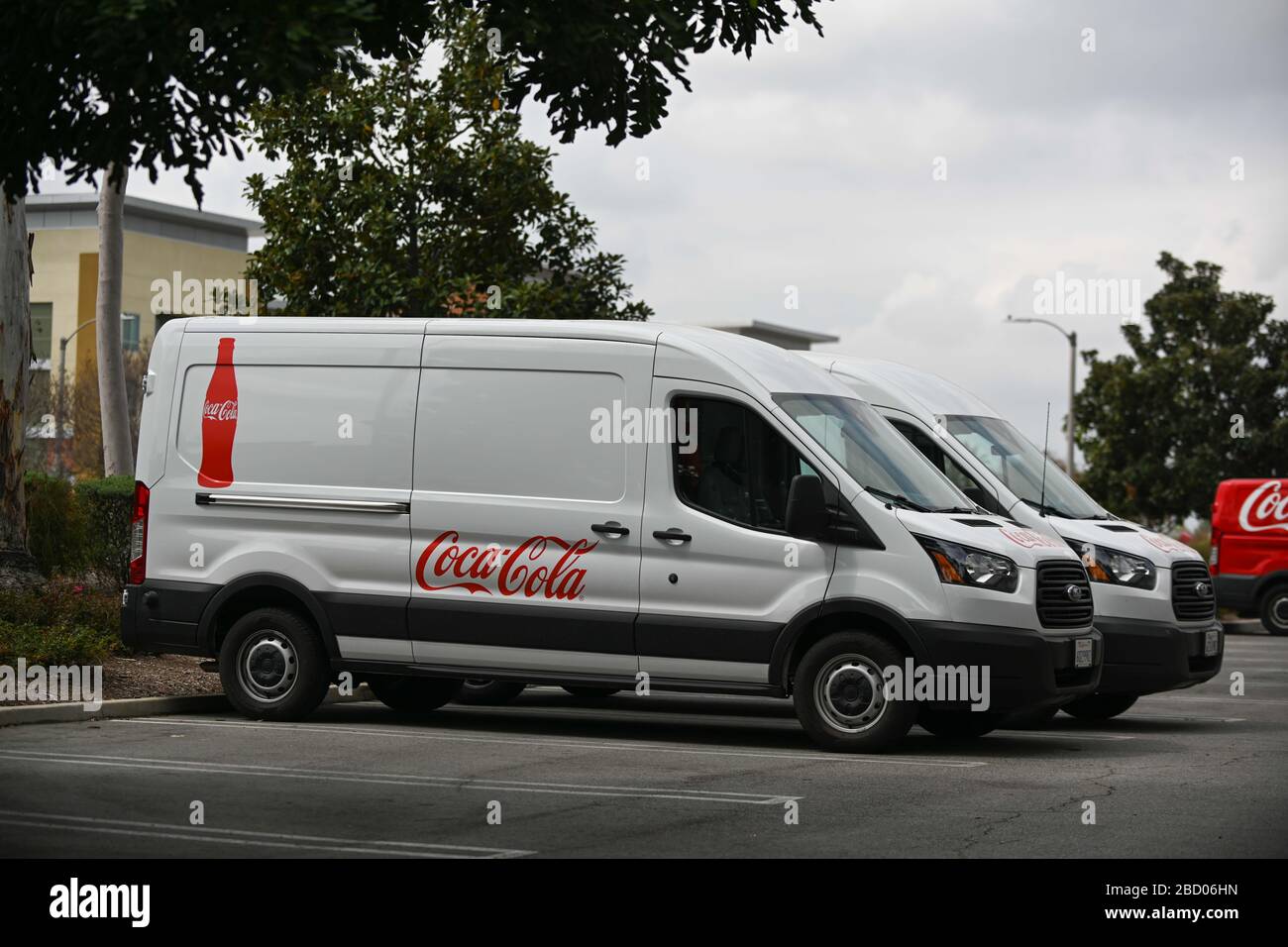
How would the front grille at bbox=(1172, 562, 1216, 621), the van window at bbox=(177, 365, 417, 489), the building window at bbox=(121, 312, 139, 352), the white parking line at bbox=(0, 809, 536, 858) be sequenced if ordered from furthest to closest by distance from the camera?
the building window at bbox=(121, 312, 139, 352) < the front grille at bbox=(1172, 562, 1216, 621) < the van window at bbox=(177, 365, 417, 489) < the white parking line at bbox=(0, 809, 536, 858)

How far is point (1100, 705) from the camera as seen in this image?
1377 centimetres

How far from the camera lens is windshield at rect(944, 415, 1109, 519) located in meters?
13.6

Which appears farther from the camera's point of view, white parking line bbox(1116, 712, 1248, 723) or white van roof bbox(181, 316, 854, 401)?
white parking line bbox(1116, 712, 1248, 723)

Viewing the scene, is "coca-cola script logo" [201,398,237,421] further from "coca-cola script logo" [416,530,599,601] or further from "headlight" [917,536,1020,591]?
"headlight" [917,536,1020,591]

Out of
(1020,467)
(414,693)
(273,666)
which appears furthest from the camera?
(1020,467)

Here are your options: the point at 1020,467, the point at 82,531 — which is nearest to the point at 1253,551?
the point at 1020,467

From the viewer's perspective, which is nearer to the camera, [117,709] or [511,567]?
[511,567]

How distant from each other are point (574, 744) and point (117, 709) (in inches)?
130

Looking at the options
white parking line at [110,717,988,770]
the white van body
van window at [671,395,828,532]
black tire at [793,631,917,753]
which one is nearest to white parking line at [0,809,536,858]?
white parking line at [110,717,988,770]

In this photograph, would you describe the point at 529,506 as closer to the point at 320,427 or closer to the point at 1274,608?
the point at 320,427

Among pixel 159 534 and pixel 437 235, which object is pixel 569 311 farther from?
pixel 159 534

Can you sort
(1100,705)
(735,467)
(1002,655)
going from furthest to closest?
(1100,705)
(735,467)
(1002,655)

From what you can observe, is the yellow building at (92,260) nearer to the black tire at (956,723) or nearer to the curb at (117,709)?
the curb at (117,709)

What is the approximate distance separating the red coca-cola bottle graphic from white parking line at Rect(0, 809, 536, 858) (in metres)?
4.64
